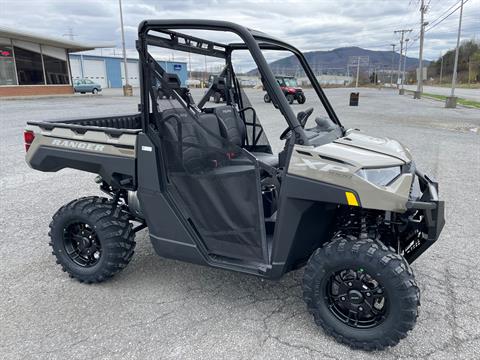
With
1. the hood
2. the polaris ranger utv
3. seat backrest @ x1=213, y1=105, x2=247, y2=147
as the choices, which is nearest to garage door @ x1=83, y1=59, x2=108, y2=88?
seat backrest @ x1=213, y1=105, x2=247, y2=147

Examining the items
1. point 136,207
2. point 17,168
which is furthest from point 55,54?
point 136,207

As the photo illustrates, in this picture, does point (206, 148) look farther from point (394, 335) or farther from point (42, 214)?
point (42, 214)

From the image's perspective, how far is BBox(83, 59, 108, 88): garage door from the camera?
52.9 m

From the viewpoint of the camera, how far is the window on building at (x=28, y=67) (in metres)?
29.3

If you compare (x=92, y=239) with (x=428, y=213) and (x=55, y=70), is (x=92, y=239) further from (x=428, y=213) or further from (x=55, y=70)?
(x=55, y=70)

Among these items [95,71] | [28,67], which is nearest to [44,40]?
[28,67]

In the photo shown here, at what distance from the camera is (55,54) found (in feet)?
104

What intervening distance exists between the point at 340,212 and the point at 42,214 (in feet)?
12.1

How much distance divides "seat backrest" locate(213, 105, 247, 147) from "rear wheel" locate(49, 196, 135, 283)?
114 centimetres

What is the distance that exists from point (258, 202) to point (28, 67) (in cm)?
3337

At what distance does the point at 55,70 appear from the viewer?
32312 mm

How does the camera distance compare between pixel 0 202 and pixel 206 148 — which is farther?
pixel 0 202

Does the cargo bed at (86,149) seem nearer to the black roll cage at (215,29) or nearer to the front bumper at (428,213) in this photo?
the black roll cage at (215,29)

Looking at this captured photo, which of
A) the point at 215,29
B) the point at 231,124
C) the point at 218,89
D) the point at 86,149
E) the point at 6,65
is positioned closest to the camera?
the point at 215,29
